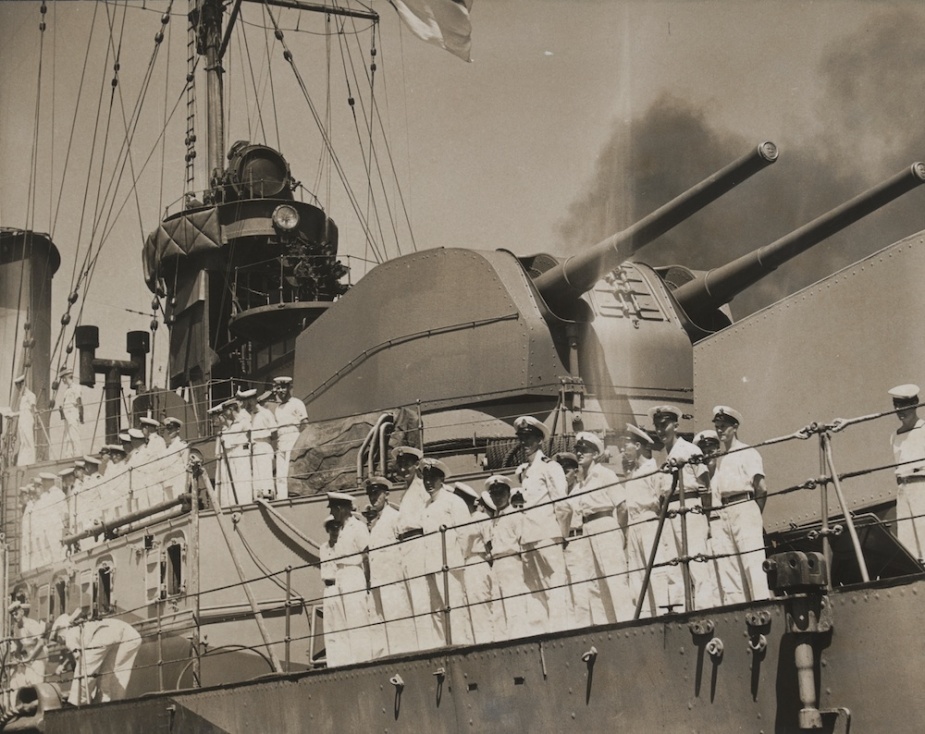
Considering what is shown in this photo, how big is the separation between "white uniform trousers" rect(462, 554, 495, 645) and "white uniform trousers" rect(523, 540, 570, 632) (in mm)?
375

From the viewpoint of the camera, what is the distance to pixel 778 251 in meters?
9.55

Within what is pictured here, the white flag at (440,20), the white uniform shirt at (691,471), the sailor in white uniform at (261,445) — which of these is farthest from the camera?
the white flag at (440,20)

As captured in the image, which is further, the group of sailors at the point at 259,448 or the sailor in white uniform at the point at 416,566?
the group of sailors at the point at 259,448

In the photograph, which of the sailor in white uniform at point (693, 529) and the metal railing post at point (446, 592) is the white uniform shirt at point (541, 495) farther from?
the sailor in white uniform at point (693, 529)

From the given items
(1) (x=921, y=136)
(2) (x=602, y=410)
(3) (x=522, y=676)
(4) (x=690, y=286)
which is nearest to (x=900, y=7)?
(1) (x=921, y=136)

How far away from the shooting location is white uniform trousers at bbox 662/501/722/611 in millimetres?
6594

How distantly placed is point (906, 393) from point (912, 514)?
22.3 inches

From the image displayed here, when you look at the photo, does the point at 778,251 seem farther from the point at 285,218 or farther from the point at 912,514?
the point at 285,218

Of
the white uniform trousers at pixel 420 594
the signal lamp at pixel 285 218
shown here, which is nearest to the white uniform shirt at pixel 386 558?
the white uniform trousers at pixel 420 594

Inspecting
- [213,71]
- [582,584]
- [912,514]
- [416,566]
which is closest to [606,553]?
[582,584]

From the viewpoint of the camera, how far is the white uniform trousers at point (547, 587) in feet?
23.2

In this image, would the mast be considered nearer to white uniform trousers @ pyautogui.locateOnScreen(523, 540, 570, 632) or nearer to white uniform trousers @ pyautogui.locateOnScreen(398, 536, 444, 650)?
white uniform trousers @ pyautogui.locateOnScreen(398, 536, 444, 650)

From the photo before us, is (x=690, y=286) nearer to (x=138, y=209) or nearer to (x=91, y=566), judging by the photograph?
(x=91, y=566)

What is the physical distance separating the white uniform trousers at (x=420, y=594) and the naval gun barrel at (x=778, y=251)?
3.50 meters
